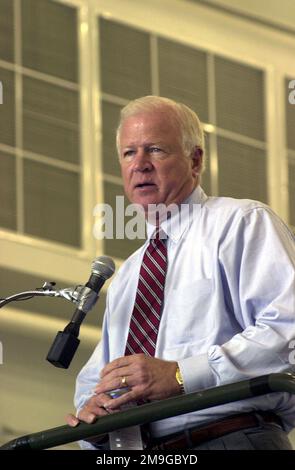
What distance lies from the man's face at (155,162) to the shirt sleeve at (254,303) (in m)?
0.30

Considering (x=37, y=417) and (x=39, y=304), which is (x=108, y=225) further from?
(x=37, y=417)

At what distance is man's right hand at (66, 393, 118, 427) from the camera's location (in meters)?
4.27

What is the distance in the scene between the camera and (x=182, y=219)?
4656 mm

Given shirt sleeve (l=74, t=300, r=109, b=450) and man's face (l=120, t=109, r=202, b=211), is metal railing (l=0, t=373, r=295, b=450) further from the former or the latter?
man's face (l=120, t=109, r=202, b=211)

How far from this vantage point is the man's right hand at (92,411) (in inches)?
168

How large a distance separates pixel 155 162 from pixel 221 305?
561 millimetres

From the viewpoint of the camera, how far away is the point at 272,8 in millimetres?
9977

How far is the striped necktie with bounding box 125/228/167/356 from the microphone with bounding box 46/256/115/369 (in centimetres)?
18
